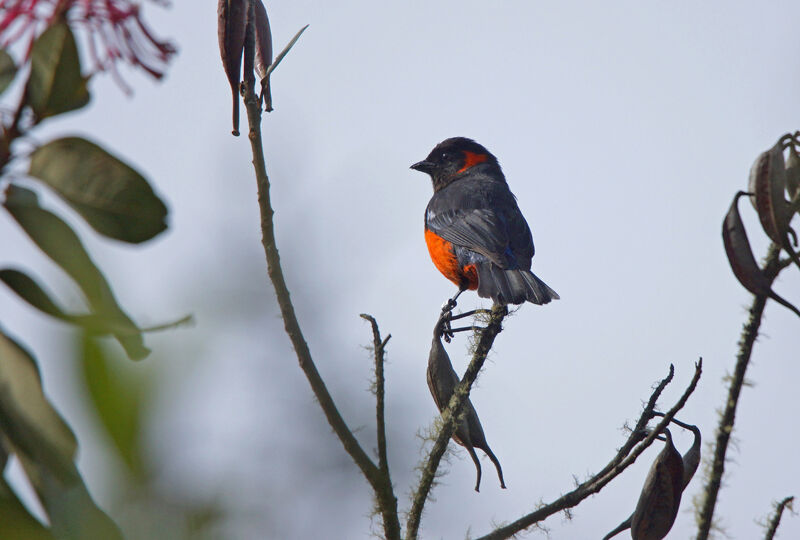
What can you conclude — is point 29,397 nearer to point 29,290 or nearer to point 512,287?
point 29,290

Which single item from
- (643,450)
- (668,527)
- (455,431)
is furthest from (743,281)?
(455,431)

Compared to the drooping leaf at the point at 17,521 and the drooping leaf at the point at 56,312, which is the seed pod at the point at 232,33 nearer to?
the drooping leaf at the point at 56,312

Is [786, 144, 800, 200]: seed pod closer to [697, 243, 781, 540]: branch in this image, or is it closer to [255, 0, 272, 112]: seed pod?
[697, 243, 781, 540]: branch

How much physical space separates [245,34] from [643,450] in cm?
121

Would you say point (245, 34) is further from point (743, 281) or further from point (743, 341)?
point (743, 341)

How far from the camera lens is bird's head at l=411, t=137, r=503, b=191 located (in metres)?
8.01

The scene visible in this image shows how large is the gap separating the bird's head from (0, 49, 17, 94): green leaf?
7131 mm

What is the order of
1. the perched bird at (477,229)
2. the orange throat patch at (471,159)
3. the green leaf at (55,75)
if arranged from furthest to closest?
the orange throat patch at (471,159), the perched bird at (477,229), the green leaf at (55,75)

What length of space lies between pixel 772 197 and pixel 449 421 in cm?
89

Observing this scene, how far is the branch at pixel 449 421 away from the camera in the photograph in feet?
6.18

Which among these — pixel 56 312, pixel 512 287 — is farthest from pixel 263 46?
pixel 512 287

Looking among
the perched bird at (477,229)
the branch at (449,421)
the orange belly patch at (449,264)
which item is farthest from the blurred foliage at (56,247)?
the orange belly patch at (449,264)

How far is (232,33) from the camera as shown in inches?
66.9

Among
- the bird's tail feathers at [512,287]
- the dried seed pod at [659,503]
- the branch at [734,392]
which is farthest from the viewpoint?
the bird's tail feathers at [512,287]
